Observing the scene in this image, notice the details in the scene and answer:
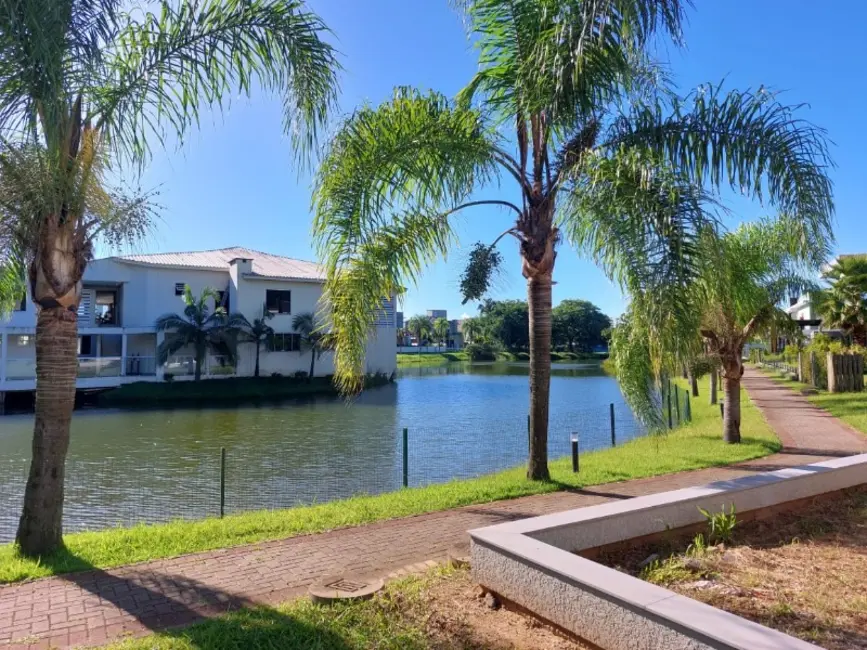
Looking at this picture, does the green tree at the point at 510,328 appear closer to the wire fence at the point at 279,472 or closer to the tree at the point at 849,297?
the tree at the point at 849,297

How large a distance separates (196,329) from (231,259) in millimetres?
7304

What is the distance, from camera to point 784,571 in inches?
180

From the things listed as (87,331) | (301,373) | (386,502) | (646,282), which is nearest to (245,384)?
(301,373)

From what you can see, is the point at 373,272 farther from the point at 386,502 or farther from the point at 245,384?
the point at 245,384

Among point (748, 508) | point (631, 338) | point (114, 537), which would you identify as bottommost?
point (114, 537)

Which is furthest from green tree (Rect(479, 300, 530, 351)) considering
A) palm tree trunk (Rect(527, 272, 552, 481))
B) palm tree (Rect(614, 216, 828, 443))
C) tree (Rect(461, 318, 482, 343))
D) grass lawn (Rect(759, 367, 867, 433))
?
palm tree trunk (Rect(527, 272, 552, 481))

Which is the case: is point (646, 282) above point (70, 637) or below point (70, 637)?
above

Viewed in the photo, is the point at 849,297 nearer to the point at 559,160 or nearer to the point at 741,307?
the point at 741,307

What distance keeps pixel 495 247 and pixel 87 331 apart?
30625 millimetres

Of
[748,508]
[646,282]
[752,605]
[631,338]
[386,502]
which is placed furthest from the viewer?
[631,338]

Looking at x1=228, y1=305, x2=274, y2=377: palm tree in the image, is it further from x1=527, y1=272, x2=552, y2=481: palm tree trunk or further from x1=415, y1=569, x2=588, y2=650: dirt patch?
x1=415, y1=569, x2=588, y2=650: dirt patch

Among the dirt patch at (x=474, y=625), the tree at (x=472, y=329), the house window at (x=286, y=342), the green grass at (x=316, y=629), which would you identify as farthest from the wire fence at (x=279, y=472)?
the tree at (x=472, y=329)

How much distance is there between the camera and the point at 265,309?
37625mm

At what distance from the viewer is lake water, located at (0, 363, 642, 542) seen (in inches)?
423
